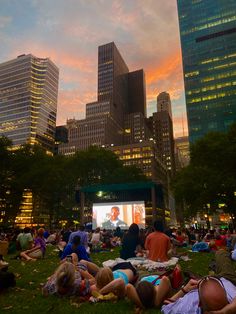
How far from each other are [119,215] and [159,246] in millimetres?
28167

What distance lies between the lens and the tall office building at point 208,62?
94.6 m

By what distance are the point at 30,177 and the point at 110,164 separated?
22378 mm

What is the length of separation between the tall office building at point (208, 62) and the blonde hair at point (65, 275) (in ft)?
304

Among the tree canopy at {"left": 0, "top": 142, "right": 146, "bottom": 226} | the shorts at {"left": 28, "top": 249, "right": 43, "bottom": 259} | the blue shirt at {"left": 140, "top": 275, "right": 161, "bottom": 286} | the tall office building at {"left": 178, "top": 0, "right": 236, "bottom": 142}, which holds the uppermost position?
the tall office building at {"left": 178, "top": 0, "right": 236, "bottom": 142}

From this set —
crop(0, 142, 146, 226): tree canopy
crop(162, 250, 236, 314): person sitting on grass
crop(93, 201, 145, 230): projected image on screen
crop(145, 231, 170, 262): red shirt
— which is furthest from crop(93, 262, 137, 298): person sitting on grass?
crop(0, 142, 146, 226): tree canopy

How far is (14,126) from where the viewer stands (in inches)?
6093

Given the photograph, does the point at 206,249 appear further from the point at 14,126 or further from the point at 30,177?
the point at 14,126

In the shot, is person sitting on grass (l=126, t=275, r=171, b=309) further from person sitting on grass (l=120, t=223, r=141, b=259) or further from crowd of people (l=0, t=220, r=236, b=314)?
person sitting on grass (l=120, t=223, r=141, b=259)

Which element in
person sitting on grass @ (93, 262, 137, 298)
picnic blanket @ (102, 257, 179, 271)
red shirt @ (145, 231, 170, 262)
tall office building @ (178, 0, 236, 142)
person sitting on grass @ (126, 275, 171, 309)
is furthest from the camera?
tall office building @ (178, 0, 236, 142)

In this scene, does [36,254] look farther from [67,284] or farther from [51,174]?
[51,174]

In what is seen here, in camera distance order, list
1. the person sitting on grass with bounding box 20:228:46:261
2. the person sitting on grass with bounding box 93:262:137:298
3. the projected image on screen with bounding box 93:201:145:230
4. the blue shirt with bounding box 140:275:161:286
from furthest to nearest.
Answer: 1. the projected image on screen with bounding box 93:201:145:230
2. the person sitting on grass with bounding box 20:228:46:261
3. the person sitting on grass with bounding box 93:262:137:298
4. the blue shirt with bounding box 140:275:161:286

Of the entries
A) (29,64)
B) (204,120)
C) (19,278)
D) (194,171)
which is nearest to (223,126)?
(204,120)

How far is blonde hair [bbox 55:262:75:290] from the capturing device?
5215 mm

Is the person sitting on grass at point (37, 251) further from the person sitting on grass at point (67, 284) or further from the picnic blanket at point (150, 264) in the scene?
the person sitting on grass at point (67, 284)
